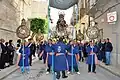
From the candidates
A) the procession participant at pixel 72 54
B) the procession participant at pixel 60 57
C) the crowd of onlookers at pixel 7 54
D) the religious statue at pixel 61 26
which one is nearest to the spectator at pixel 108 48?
the crowd of onlookers at pixel 7 54

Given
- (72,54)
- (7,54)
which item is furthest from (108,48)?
(7,54)

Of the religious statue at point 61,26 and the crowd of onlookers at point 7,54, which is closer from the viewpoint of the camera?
the crowd of onlookers at point 7,54

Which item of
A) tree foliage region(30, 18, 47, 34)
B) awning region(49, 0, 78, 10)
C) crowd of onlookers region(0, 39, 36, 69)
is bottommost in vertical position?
crowd of onlookers region(0, 39, 36, 69)

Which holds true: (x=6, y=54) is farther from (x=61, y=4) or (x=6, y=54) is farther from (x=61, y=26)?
(x=61, y=26)

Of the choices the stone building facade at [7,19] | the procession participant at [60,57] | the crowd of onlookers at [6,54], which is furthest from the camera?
the stone building facade at [7,19]

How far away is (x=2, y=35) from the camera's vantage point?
2636cm

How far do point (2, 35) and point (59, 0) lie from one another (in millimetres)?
9605

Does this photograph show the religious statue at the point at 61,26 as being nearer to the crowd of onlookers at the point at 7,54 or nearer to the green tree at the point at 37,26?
the crowd of onlookers at the point at 7,54

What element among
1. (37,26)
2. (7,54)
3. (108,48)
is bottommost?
(7,54)

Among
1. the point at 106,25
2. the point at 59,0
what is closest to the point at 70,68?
the point at 106,25

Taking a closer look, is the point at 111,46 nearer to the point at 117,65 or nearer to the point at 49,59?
the point at 117,65

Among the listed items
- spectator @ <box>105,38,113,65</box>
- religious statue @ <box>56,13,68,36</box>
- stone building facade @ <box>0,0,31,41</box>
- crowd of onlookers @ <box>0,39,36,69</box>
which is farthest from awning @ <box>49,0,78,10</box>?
crowd of onlookers @ <box>0,39,36,69</box>

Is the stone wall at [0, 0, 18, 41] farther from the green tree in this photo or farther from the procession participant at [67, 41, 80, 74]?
the green tree

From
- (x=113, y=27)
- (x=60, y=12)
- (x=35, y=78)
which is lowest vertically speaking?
(x=35, y=78)
